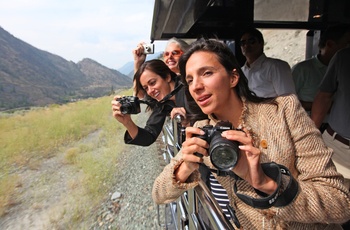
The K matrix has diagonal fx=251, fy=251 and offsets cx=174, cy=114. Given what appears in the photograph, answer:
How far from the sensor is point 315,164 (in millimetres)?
1057

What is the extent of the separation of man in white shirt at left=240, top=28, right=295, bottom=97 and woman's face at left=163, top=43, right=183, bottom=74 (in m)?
1.00

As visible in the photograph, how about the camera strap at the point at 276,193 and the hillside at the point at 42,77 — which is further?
the hillside at the point at 42,77

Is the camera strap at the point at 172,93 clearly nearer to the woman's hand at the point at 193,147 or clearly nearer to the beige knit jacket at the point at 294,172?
the beige knit jacket at the point at 294,172

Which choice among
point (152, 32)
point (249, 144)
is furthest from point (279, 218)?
point (152, 32)

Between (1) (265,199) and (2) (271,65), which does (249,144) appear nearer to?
(1) (265,199)

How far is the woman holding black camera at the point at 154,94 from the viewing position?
2447mm

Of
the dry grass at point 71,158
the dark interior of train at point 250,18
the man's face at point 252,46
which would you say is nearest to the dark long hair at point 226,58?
the man's face at point 252,46

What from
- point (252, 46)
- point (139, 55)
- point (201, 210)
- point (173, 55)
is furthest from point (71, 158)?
point (201, 210)

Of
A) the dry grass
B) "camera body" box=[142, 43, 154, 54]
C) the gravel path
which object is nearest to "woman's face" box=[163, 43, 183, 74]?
"camera body" box=[142, 43, 154, 54]

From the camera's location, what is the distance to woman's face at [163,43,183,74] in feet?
8.36

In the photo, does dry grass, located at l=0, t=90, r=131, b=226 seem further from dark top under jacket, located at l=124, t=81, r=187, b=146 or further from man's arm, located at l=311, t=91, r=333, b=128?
man's arm, located at l=311, t=91, r=333, b=128

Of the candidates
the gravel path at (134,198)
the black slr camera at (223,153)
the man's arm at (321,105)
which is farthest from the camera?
the gravel path at (134,198)

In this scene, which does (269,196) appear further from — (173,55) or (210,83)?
(173,55)

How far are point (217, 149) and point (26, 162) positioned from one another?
9.77m
